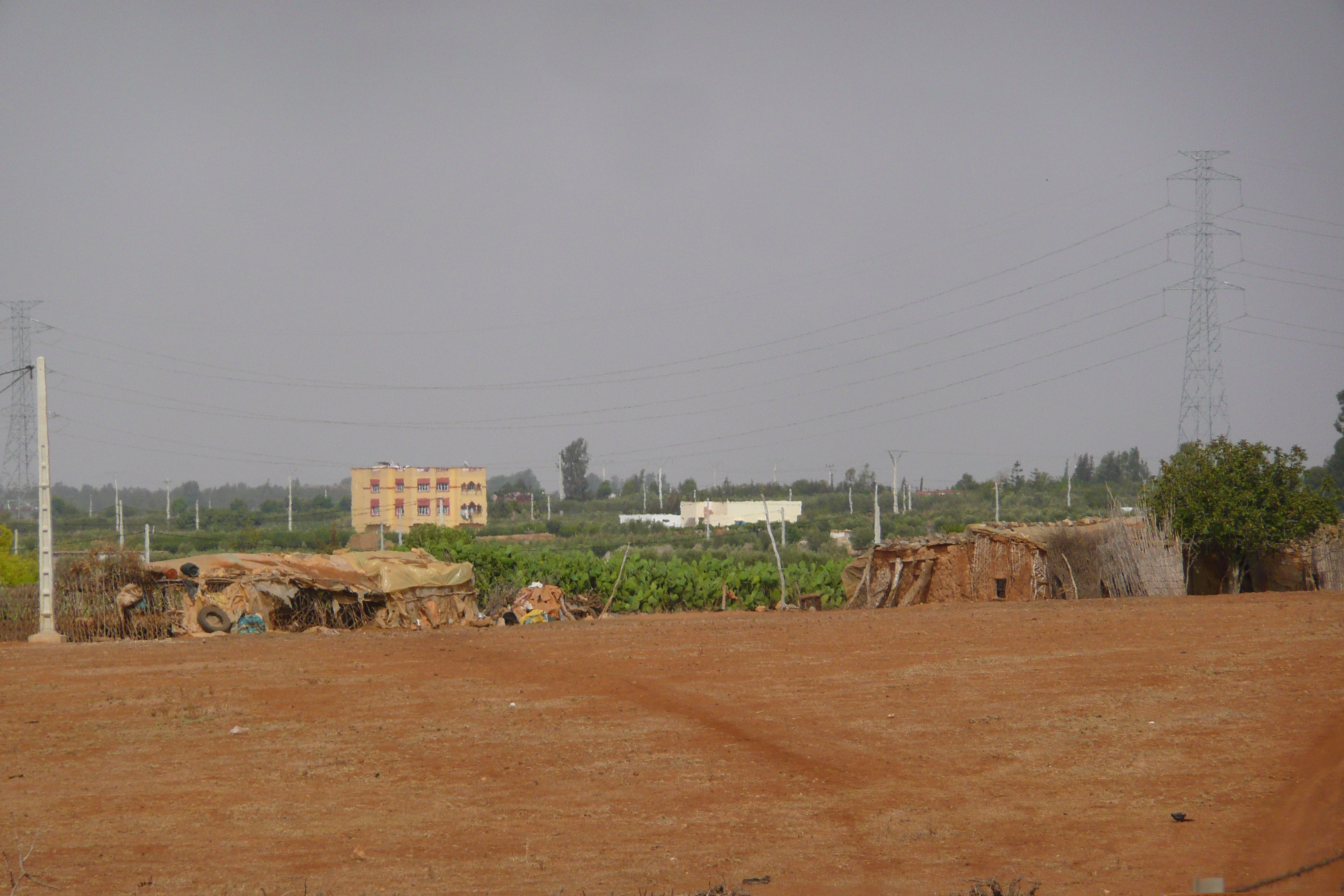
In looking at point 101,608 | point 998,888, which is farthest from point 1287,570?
point 101,608

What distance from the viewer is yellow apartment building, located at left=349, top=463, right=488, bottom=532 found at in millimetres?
89062

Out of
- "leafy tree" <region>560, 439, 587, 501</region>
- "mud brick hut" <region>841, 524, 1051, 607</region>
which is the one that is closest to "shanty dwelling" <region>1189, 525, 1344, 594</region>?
"mud brick hut" <region>841, 524, 1051, 607</region>

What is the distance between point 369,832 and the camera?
8039 mm

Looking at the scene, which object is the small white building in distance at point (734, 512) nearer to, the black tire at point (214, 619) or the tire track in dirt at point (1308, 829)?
the black tire at point (214, 619)

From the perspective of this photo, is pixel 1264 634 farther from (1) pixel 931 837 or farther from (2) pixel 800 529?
(2) pixel 800 529

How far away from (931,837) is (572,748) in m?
3.94

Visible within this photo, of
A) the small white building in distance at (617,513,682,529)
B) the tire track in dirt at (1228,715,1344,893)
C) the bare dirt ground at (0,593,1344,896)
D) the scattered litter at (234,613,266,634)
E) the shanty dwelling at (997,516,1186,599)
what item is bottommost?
the small white building in distance at (617,513,682,529)

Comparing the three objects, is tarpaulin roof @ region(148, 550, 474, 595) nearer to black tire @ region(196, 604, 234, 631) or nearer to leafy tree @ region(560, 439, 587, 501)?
black tire @ region(196, 604, 234, 631)

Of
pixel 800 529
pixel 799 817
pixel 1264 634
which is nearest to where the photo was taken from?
pixel 799 817

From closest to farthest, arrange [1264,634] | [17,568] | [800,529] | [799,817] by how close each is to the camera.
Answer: [799,817] → [1264,634] → [17,568] → [800,529]

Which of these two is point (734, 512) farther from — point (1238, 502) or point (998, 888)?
point (998, 888)

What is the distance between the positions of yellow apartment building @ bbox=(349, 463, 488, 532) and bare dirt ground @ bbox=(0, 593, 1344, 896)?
239ft

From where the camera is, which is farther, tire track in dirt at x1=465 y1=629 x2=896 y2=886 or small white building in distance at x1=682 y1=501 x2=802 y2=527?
small white building in distance at x1=682 y1=501 x2=802 y2=527

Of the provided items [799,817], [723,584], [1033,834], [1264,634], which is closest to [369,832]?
[799,817]
